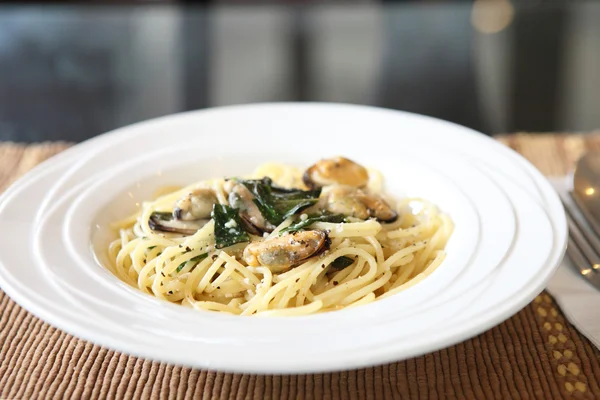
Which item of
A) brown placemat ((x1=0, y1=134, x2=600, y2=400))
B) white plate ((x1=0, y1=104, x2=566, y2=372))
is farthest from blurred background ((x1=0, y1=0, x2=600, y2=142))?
brown placemat ((x1=0, y1=134, x2=600, y2=400))

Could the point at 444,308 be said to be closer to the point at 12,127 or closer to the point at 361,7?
the point at 12,127

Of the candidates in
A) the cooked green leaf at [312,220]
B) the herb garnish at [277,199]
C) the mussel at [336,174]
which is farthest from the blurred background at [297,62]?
the cooked green leaf at [312,220]

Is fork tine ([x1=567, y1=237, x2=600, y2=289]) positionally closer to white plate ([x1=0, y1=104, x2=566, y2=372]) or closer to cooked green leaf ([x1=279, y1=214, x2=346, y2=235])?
white plate ([x1=0, y1=104, x2=566, y2=372])

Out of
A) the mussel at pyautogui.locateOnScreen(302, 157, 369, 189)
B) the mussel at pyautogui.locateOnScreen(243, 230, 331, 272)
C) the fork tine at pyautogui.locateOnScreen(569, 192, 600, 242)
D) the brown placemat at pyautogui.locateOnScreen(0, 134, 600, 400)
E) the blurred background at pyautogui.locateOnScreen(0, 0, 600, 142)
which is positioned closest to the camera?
the brown placemat at pyautogui.locateOnScreen(0, 134, 600, 400)

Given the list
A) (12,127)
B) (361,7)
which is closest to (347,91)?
(361,7)

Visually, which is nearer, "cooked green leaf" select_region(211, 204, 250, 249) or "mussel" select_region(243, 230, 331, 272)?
"mussel" select_region(243, 230, 331, 272)

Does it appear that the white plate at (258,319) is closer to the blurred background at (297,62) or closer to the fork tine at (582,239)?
the fork tine at (582,239)
